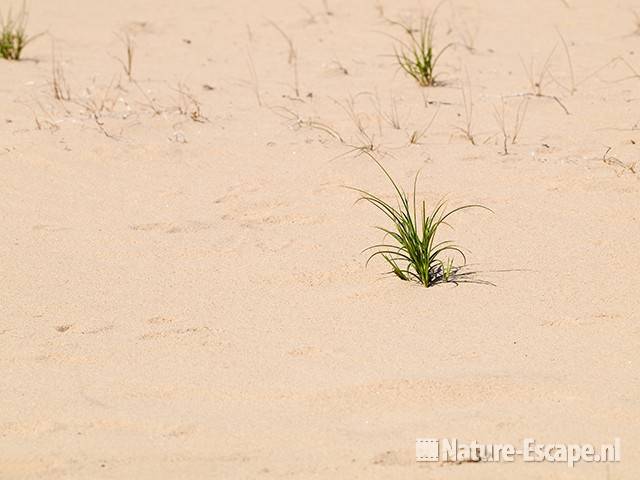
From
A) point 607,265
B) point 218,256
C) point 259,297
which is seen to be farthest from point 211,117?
point 607,265

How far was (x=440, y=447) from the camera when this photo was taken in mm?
2633

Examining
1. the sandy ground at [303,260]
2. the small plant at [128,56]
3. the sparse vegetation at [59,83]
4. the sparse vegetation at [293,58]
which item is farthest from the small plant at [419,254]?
the small plant at [128,56]

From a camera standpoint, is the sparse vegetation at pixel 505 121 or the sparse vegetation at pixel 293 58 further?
the sparse vegetation at pixel 293 58

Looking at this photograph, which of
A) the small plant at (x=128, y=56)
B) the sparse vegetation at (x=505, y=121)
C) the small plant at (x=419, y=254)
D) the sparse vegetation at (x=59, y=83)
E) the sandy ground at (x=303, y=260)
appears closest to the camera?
the sandy ground at (x=303, y=260)

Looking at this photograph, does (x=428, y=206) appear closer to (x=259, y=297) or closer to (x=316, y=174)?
(x=316, y=174)

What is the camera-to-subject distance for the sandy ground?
276 cm

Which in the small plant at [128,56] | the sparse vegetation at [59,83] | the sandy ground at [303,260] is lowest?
the sandy ground at [303,260]

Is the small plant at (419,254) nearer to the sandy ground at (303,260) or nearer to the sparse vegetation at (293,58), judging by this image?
the sandy ground at (303,260)

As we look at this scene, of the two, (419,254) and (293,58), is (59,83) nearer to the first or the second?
(293,58)

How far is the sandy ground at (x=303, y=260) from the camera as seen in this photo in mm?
2764

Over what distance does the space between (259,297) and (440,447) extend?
1148 mm

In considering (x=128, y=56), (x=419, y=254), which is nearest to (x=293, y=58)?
(x=128, y=56)

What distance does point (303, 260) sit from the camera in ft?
12.6

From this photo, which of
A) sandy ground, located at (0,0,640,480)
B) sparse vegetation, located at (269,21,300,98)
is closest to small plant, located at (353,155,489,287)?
sandy ground, located at (0,0,640,480)
